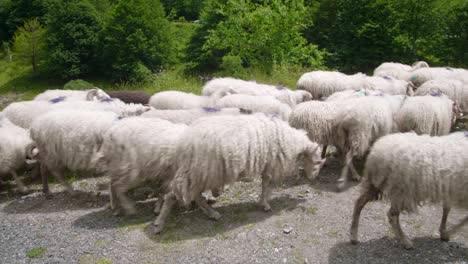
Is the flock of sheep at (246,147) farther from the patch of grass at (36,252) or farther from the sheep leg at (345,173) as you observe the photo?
the patch of grass at (36,252)

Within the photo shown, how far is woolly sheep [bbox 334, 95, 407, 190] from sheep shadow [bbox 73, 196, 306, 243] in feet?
4.45

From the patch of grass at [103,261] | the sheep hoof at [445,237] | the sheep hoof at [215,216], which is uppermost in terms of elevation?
the sheep hoof at [445,237]

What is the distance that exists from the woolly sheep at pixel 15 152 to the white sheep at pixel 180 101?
323 centimetres

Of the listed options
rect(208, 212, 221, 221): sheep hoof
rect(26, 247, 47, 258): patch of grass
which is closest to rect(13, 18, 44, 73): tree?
rect(26, 247, 47, 258): patch of grass

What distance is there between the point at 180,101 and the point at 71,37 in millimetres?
26901

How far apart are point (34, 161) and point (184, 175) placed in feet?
14.9

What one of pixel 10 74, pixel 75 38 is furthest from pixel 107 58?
pixel 10 74

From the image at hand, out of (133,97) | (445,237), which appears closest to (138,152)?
(445,237)

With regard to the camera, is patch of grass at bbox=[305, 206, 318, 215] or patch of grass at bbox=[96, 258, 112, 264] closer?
patch of grass at bbox=[96, 258, 112, 264]

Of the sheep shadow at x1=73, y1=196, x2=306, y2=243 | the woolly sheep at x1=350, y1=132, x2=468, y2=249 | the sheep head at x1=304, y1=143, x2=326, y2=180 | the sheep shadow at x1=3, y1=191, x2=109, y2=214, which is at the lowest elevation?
the sheep shadow at x1=3, y1=191, x2=109, y2=214

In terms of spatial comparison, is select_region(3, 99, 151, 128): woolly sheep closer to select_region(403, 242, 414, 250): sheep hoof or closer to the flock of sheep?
the flock of sheep

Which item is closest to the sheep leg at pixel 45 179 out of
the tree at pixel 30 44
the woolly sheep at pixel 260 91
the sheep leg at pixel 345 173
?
the woolly sheep at pixel 260 91

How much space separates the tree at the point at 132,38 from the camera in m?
31.6

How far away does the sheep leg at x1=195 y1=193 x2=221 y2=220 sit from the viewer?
6.32m
